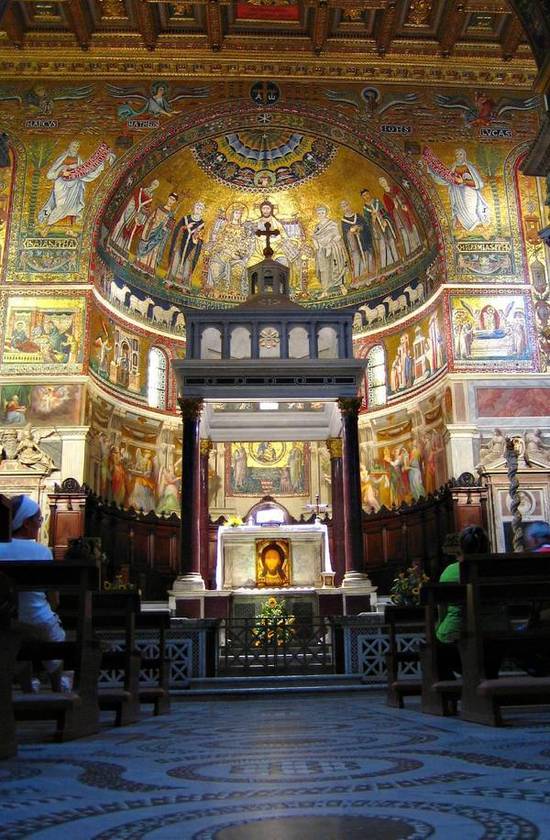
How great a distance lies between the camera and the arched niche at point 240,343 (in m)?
16.7

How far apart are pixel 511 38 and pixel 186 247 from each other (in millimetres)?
10083

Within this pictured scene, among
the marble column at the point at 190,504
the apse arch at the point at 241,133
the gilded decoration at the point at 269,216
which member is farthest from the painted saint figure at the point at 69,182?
the marble column at the point at 190,504

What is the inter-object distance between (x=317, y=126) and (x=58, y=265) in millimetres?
7613

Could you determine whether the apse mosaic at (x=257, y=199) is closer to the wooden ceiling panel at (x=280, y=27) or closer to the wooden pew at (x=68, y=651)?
the wooden ceiling panel at (x=280, y=27)

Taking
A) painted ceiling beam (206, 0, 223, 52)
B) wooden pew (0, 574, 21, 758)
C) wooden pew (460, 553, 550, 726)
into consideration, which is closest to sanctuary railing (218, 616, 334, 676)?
wooden pew (460, 553, 550, 726)

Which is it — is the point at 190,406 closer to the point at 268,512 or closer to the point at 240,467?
the point at 268,512

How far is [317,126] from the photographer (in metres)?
21.0

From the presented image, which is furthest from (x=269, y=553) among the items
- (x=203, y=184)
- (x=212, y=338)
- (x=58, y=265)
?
(x=203, y=184)

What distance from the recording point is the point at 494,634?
546 cm

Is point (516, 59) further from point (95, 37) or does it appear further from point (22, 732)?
point (22, 732)

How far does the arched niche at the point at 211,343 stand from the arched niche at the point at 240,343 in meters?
0.25

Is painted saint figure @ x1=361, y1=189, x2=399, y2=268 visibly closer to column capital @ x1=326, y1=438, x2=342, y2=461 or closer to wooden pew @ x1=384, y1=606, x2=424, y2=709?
column capital @ x1=326, y1=438, x2=342, y2=461

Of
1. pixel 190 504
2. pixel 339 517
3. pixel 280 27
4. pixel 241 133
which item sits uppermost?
pixel 280 27

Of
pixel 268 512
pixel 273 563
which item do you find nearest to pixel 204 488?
pixel 273 563
